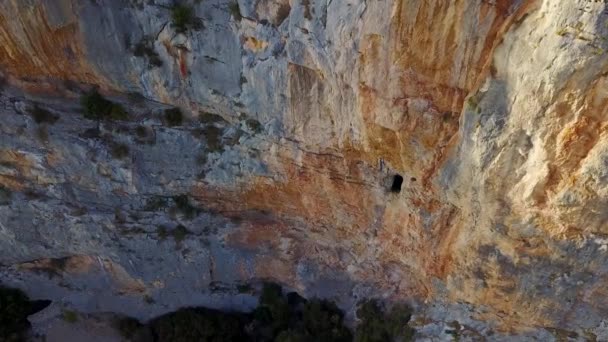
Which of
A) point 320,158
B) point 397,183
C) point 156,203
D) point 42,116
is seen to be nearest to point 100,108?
point 42,116


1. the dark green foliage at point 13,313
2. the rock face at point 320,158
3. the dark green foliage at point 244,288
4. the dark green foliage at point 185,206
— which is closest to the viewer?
the rock face at point 320,158

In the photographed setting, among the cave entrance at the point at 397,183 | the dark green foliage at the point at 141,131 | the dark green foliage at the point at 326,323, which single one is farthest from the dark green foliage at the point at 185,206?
the cave entrance at the point at 397,183

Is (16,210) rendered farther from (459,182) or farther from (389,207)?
(459,182)

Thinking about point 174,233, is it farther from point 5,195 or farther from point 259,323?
point 5,195

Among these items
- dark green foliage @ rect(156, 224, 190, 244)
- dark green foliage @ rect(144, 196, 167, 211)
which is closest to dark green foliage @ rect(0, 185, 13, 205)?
dark green foliage @ rect(144, 196, 167, 211)

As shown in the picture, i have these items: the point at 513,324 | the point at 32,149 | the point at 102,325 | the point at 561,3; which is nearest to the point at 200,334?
the point at 102,325

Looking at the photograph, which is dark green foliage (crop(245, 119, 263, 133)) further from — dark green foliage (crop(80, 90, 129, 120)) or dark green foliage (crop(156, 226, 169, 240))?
dark green foliage (crop(156, 226, 169, 240))

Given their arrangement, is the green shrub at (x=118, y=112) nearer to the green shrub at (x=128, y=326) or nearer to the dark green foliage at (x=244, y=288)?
the dark green foliage at (x=244, y=288)
